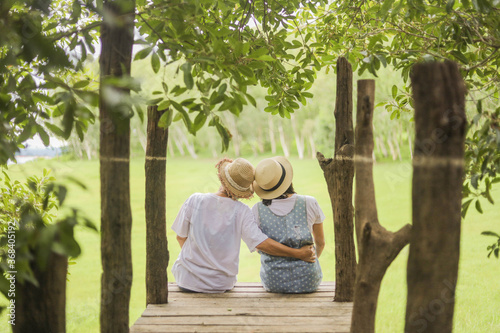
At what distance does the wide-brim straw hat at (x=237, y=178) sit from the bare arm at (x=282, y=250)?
408 mm

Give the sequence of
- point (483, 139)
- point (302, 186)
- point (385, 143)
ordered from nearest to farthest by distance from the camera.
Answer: point (483, 139) → point (302, 186) → point (385, 143)

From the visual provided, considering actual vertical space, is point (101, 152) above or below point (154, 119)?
below

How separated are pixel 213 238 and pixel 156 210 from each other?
0.50 m

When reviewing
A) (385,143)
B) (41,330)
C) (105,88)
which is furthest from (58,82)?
(385,143)

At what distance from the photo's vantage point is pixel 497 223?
1205cm

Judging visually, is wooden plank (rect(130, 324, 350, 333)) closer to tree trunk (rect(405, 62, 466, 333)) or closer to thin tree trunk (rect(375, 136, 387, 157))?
tree trunk (rect(405, 62, 466, 333))

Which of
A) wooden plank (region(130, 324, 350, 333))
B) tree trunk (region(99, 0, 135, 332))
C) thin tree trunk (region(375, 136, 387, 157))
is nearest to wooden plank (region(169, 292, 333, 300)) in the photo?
wooden plank (region(130, 324, 350, 333))

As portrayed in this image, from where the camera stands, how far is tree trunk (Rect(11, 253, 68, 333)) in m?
1.87

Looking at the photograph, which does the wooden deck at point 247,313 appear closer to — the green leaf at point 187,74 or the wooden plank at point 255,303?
the wooden plank at point 255,303

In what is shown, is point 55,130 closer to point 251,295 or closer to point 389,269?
point 251,295

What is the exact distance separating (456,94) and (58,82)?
59.4 inches

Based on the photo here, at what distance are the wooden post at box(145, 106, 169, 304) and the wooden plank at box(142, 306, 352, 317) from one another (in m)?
0.19

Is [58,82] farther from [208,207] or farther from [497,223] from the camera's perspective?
[497,223]

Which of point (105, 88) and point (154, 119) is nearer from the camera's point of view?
point (105, 88)
